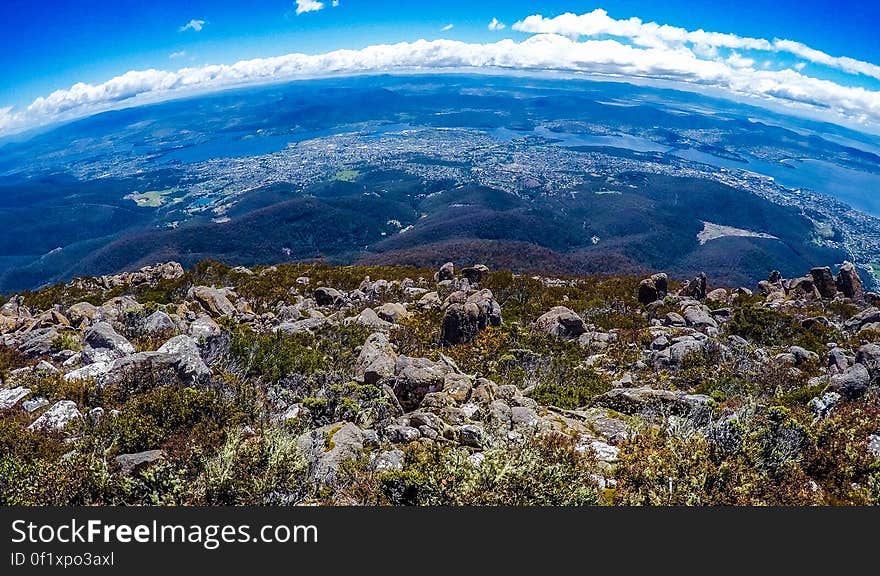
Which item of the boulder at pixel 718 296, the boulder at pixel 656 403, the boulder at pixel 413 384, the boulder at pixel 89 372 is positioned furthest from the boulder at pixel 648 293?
the boulder at pixel 89 372

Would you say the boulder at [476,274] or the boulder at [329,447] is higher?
the boulder at [329,447]

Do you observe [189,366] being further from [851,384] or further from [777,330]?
[777,330]

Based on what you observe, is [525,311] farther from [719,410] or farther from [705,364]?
[719,410]

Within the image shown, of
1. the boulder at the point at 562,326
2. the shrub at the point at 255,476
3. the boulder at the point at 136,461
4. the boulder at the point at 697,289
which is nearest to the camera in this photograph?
the shrub at the point at 255,476

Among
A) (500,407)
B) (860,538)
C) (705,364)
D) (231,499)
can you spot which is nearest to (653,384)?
(705,364)

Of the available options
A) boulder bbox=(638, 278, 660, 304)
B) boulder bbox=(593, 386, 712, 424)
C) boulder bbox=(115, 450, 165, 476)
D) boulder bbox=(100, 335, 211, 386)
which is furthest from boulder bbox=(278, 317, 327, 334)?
boulder bbox=(638, 278, 660, 304)

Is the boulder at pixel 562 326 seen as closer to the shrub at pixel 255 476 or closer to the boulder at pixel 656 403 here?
the boulder at pixel 656 403

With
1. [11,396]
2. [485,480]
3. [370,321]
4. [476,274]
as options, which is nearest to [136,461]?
[485,480]
